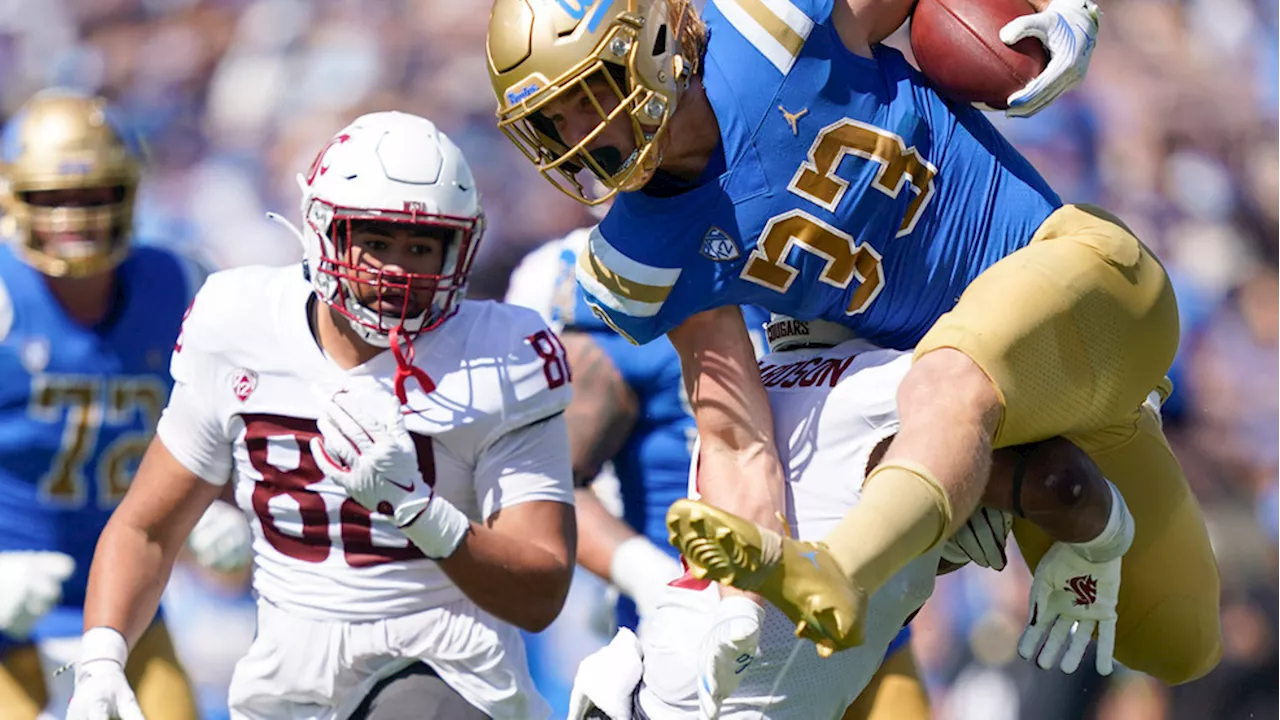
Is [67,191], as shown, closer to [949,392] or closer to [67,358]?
[67,358]

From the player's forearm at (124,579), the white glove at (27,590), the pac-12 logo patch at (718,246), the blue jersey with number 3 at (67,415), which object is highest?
the pac-12 logo patch at (718,246)

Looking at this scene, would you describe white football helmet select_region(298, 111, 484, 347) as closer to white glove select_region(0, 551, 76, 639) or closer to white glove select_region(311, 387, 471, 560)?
white glove select_region(311, 387, 471, 560)

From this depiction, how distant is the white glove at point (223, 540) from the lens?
13.2ft

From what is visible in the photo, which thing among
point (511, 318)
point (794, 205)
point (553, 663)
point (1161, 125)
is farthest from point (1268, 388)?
point (794, 205)

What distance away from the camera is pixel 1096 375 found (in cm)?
252

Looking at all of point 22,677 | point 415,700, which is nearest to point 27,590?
point 22,677

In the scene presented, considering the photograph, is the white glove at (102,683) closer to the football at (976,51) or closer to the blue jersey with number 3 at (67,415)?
the blue jersey with number 3 at (67,415)

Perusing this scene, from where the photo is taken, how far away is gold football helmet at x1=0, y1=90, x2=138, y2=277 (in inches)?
167

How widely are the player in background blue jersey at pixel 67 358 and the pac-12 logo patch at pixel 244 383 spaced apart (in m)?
0.89

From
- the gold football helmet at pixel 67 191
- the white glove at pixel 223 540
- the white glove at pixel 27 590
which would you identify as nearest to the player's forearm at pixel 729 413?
the white glove at pixel 223 540

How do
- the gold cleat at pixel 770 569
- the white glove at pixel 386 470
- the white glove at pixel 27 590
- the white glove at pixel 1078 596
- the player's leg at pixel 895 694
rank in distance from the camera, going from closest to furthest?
the gold cleat at pixel 770 569
the white glove at pixel 1078 596
the white glove at pixel 386 470
the player's leg at pixel 895 694
the white glove at pixel 27 590

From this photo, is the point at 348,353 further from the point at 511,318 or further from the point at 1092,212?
the point at 1092,212

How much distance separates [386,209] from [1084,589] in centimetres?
126

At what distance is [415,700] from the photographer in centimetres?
315
